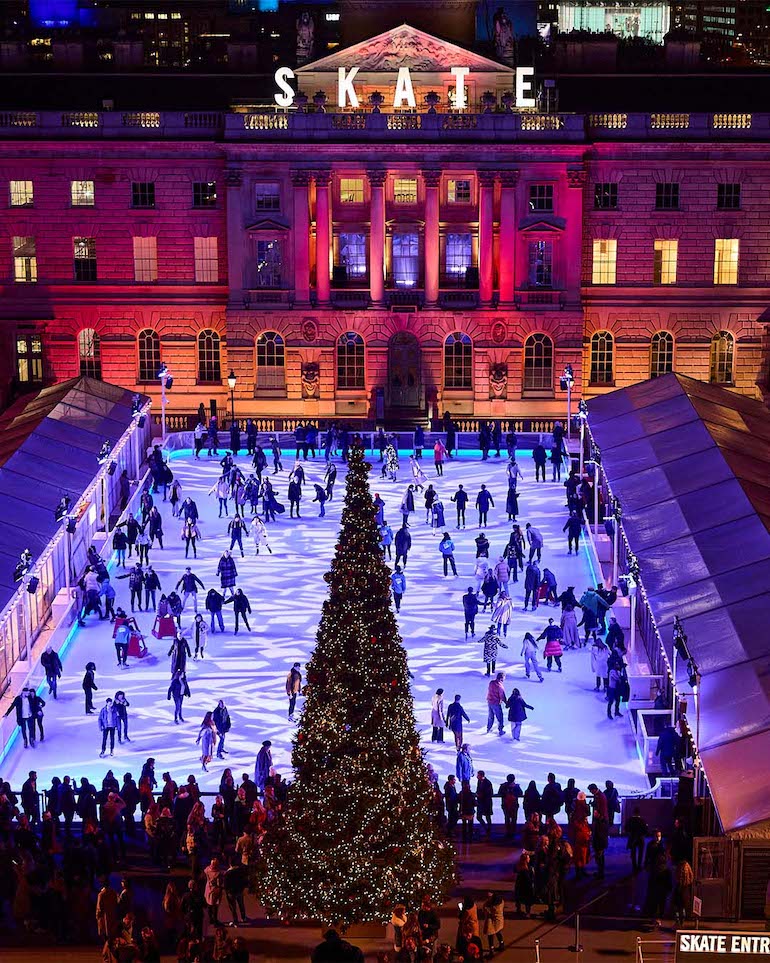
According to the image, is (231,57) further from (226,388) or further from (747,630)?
(747,630)

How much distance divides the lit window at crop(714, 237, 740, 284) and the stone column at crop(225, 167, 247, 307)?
20898 mm

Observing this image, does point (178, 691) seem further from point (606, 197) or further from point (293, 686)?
point (606, 197)

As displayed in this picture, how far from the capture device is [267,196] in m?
86.5

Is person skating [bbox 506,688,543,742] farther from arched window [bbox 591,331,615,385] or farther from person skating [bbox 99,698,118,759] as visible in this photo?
arched window [bbox 591,331,615,385]

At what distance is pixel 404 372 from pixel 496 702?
4337cm

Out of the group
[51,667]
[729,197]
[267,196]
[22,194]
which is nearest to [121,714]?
[51,667]

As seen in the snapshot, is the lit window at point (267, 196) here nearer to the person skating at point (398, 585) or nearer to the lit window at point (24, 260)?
the lit window at point (24, 260)

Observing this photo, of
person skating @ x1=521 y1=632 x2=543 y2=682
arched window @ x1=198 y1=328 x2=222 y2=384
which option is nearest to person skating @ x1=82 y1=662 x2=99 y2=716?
person skating @ x1=521 y1=632 x2=543 y2=682

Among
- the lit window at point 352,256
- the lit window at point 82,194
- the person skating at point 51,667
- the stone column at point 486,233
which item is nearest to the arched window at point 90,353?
the lit window at point 82,194

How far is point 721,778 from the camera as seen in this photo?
35.8 metres

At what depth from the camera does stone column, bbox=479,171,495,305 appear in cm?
8562

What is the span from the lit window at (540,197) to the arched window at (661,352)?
7.51 meters

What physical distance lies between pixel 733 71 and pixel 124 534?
4544 centimetres

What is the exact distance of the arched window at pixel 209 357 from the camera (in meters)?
87.8
